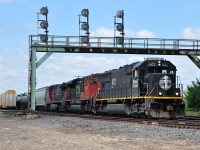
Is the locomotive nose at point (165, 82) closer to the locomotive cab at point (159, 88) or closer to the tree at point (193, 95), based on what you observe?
the locomotive cab at point (159, 88)

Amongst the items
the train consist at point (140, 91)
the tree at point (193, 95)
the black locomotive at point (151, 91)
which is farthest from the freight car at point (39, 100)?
the black locomotive at point (151, 91)

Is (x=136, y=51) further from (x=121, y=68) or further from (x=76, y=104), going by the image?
(x=76, y=104)

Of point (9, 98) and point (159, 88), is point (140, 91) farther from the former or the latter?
point (9, 98)

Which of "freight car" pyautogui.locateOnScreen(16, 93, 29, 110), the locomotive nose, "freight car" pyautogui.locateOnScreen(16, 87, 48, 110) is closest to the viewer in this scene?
the locomotive nose

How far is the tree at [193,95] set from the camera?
38.9 m

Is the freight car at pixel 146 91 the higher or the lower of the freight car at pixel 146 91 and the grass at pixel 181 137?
the higher

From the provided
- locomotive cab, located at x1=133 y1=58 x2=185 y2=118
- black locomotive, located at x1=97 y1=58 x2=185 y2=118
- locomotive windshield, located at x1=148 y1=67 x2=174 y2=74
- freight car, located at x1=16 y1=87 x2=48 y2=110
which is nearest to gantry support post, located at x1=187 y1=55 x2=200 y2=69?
black locomotive, located at x1=97 y1=58 x2=185 y2=118

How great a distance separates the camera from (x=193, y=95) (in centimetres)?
3916

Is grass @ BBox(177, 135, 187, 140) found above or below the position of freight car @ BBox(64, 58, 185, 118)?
below

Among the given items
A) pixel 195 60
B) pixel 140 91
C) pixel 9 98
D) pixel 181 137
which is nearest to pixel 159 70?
pixel 140 91

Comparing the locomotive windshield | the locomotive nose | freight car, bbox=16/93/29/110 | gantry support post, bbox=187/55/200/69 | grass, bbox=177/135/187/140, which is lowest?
grass, bbox=177/135/187/140

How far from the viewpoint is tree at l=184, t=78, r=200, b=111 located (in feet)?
128

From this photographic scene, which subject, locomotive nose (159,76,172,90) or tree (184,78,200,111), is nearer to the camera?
locomotive nose (159,76,172,90)

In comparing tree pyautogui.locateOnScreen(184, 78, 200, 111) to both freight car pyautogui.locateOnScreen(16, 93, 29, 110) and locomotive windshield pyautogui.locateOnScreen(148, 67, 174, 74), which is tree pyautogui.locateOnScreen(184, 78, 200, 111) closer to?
locomotive windshield pyautogui.locateOnScreen(148, 67, 174, 74)
